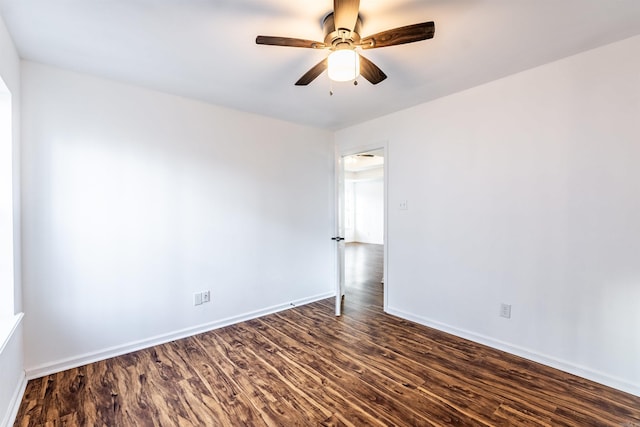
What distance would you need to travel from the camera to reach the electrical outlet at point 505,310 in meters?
2.54

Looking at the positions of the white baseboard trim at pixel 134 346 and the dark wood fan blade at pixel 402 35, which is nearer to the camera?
the dark wood fan blade at pixel 402 35

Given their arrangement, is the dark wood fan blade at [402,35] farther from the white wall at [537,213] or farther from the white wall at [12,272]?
the white wall at [12,272]

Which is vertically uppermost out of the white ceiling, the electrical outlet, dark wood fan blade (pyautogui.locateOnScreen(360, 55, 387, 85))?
the white ceiling

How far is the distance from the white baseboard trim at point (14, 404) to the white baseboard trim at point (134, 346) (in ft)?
0.42

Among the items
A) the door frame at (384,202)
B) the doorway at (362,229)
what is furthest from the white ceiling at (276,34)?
the doorway at (362,229)

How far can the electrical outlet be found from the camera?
100 inches

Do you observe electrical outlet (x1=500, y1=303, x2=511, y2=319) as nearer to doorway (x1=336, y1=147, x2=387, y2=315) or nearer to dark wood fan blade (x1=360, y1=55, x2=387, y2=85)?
doorway (x1=336, y1=147, x2=387, y2=315)

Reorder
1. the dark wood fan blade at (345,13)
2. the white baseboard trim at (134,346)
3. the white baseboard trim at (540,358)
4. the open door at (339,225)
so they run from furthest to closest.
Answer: the open door at (339,225), the white baseboard trim at (134,346), the white baseboard trim at (540,358), the dark wood fan blade at (345,13)

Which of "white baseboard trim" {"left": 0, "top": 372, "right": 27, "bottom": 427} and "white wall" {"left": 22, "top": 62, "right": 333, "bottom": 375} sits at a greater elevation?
"white wall" {"left": 22, "top": 62, "right": 333, "bottom": 375}

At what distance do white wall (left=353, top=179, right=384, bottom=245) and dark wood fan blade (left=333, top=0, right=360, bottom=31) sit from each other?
8.52 m

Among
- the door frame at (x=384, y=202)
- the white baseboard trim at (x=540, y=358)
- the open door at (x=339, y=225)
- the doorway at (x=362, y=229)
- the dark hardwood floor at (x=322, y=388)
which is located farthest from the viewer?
the doorway at (x=362, y=229)

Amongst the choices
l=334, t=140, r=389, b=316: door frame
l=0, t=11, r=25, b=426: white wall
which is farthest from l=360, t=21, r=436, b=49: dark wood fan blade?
l=0, t=11, r=25, b=426: white wall

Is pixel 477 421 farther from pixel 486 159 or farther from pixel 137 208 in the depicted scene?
pixel 137 208

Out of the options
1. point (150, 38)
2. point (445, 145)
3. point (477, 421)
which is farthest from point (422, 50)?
point (477, 421)
